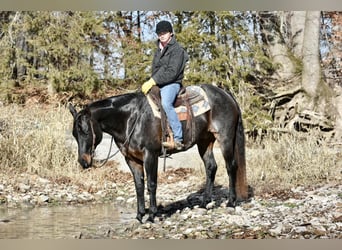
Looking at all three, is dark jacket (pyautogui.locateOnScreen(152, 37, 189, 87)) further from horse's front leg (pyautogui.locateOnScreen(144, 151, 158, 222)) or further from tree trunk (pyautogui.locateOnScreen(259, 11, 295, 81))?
tree trunk (pyautogui.locateOnScreen(259, 11, 295, 81))

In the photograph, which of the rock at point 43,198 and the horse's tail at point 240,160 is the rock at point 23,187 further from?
Result: the horse's tail at point 240,160

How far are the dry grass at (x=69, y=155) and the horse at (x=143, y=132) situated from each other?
63cm

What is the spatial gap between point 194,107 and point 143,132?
552 mm

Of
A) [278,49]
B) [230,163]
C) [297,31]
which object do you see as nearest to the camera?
[230,163]

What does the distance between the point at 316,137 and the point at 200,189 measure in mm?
1567

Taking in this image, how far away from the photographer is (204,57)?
6.47 meters

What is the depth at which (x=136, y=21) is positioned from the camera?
20.0ft

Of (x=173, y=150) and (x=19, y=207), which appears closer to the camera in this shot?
(x=173, y=150)

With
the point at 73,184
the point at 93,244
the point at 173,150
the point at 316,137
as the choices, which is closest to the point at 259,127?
the point at 316,137

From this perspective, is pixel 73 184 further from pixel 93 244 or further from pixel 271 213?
pixel 271 213

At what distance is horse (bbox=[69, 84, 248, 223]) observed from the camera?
4777mm

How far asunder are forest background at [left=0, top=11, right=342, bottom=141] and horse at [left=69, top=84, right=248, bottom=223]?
4.06ft

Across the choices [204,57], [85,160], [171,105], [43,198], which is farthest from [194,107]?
[43,198]

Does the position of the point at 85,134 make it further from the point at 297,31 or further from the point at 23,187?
the point at 297,31
